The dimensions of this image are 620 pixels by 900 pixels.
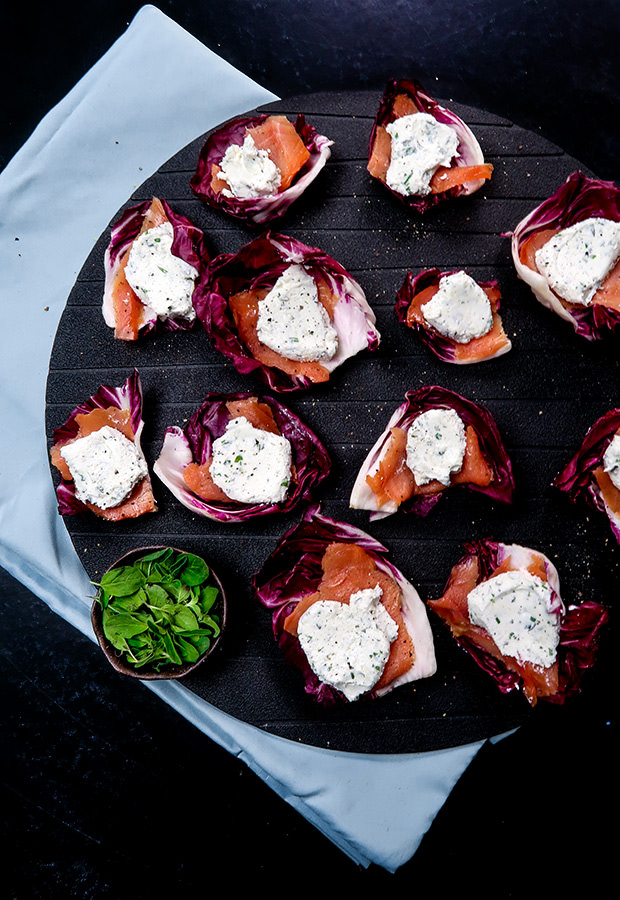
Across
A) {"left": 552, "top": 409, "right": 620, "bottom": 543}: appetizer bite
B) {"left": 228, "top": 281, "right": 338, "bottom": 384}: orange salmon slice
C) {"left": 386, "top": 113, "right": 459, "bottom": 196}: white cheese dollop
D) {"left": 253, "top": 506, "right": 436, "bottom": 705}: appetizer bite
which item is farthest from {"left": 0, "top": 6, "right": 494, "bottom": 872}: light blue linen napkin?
{"left": 552, "top": 409, "right": 620, "bottom": 543}: appetizer bite

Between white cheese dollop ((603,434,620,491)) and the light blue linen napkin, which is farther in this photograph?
the light blue linen napkin

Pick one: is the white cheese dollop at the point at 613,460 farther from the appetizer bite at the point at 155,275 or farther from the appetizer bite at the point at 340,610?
the appetizer bite at the point at 155,275

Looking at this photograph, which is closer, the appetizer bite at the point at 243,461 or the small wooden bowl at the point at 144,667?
the small wooden bowl at the point at 144,667

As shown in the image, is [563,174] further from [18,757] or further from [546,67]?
[18,757]

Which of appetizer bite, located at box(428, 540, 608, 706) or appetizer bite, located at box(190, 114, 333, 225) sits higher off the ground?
appetizer bite, located at box(190, 114, 333, 225)

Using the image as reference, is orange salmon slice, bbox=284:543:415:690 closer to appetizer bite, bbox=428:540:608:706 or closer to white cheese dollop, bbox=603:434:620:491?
appetizer bite, bbox=428:540:608:706

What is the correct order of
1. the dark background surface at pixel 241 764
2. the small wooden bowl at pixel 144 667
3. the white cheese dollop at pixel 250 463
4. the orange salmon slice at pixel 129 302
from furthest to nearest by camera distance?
1. the dark background surface at pixel 241 764
2. the orange salmon slice at pixel 129 302
3. the white cheese dollop at pixel 250 463
4. the small wooden bowl at pixel 144 667

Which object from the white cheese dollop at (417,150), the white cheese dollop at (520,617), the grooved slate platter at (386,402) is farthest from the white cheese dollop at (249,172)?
the white cheese dollop at (520,617)
